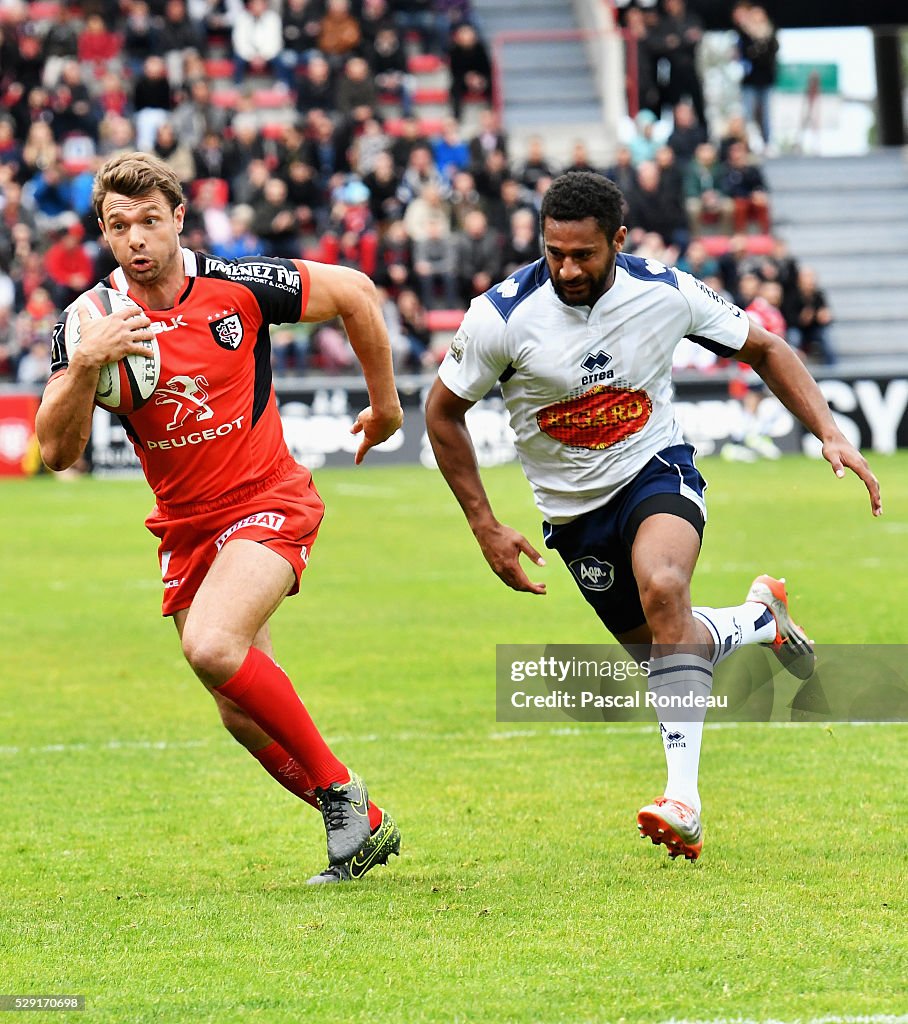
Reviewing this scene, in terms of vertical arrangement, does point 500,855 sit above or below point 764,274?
above

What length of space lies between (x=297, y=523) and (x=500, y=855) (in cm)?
130

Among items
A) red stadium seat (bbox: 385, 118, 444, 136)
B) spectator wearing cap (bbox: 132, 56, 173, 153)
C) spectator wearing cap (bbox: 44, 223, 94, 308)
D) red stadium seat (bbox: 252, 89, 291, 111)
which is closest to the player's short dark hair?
spectator wearing cap (bbox: 44, 223, 94, 308)

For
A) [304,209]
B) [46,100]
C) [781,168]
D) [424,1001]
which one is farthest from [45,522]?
[781,168]

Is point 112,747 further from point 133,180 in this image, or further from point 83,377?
point 133,180

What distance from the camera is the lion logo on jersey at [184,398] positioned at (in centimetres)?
556

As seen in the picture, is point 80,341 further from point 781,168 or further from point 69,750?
point 781,168

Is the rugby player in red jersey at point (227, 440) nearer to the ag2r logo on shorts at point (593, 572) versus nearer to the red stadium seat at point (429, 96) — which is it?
the ag2r logo on shorts at point (593, 572)

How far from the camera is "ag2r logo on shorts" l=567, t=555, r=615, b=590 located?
6.20m

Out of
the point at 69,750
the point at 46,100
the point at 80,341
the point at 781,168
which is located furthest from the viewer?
the point at 781,168

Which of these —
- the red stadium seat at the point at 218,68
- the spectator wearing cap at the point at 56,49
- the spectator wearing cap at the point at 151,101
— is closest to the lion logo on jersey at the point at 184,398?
the spectator wearing cap at the point at 151,101

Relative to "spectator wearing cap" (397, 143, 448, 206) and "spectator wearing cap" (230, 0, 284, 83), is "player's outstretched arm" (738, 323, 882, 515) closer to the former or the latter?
"spectator wearing cap" (397, 143, 448, 206)

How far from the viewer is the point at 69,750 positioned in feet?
26.0

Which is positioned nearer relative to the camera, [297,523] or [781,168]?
[297,523]

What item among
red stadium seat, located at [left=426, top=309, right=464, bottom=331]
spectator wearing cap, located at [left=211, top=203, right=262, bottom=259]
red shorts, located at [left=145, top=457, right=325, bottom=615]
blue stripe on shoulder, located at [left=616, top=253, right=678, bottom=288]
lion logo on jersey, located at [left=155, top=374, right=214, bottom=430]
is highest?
blue stripe on shoulder, located at [left=616, top=253, right=678, bottom=288]
